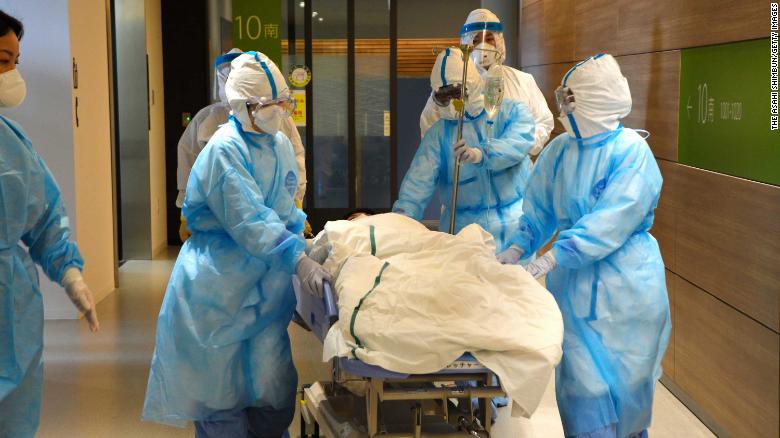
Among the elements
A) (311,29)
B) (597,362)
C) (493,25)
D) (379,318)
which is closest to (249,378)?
(379,318)

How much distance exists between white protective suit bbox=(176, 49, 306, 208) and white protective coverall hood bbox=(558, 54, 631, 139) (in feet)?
6.93

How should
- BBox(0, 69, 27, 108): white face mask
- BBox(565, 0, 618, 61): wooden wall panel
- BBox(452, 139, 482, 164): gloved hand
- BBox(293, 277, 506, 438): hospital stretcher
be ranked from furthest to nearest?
BBox(565, 0, 618, 61): wooden wall panel → BBox(452, 139, 482, 164): gloved hand → BBox(0, 69, 27, 108): white face mask → BBox(293, 277, 506, 438): hospital stretcher

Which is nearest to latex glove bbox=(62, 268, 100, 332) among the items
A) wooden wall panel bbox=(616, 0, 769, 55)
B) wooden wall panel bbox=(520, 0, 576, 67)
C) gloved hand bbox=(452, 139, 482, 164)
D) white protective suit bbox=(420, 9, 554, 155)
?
gloved hand bbox=(452, 139, 482, 164)

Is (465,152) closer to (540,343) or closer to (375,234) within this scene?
(375,234)

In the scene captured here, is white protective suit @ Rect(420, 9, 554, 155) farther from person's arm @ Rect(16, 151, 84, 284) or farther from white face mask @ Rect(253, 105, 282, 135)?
person's arm @ Rect(16, 151, 84, 284)

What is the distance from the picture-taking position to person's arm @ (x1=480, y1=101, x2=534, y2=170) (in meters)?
3.98

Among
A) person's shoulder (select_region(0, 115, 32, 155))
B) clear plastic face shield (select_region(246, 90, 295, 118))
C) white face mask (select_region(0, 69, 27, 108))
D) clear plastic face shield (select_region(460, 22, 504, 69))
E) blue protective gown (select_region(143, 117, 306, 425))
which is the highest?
clear plastic face shield (select_region(460, 22, 504, 69))

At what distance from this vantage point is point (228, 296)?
3.23 metres

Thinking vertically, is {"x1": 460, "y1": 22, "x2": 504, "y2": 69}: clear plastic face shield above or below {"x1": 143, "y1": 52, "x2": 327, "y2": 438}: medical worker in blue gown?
above

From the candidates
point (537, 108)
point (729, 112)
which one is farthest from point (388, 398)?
point (537, 108)

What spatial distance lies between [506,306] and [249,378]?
44.7 inches

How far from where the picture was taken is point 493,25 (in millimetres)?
Result: 5332

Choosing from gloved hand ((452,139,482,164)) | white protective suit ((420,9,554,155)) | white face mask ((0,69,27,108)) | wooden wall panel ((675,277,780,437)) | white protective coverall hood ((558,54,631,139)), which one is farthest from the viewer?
white protective suit ((420,9,554,155))

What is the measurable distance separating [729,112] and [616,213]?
1.12 m
